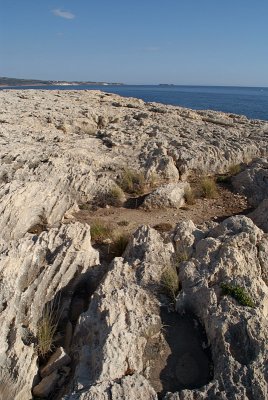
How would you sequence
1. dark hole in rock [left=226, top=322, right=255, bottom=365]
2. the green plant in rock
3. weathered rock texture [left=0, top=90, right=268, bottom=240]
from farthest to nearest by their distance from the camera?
weathered rock texture [left=0, top=90, right=268, bottom=240] < the green plant in rock < dark hole in rock [left=226, top=322, right=255, bottom=365]

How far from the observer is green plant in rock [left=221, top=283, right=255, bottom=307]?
7.01 m

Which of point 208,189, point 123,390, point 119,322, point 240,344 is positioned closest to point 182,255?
point 119,322

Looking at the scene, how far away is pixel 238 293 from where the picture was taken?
23.5ft

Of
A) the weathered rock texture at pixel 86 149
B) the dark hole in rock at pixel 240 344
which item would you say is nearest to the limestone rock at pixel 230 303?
the dark hole in rock at pixel 240 344

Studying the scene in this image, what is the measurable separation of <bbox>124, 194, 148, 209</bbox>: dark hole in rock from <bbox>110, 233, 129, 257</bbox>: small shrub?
3781mm

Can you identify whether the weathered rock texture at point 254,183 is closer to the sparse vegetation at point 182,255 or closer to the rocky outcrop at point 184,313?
the rocky outcrop at point 184,313

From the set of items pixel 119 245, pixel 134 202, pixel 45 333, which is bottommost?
pixel 134 202

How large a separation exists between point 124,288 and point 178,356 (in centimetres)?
167

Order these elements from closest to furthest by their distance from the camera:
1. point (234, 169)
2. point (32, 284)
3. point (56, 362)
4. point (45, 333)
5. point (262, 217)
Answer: point (56, 362) → point (45, 333) → point (32, 284) → point (262, 217) → point (234, 169)

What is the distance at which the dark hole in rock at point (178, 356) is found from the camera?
600 cm

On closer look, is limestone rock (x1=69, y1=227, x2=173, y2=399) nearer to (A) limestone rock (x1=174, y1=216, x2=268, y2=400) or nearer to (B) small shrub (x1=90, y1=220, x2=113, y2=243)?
(A) limestone rock (x1=174, y1=216, x2=268, y2=400)

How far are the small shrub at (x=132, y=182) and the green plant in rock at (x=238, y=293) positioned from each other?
7.92 metres

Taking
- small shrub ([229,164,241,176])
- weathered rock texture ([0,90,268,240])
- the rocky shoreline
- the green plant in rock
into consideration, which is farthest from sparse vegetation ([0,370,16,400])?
small shrub ([229,164,241,176])

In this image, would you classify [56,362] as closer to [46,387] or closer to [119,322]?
[46,387]
